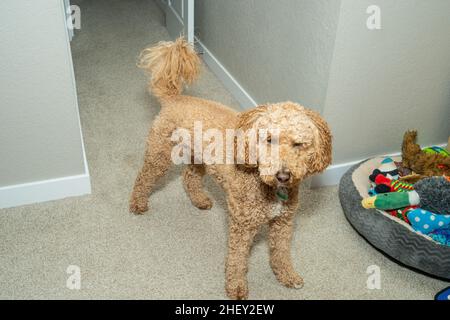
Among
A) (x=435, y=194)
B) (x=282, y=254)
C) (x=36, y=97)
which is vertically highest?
(x=36, y=97)

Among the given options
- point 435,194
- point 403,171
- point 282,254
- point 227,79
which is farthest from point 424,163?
point 227,79

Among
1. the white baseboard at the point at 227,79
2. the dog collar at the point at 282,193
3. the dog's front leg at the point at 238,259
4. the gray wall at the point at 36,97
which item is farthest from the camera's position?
the white baseboard at the point at 227,79

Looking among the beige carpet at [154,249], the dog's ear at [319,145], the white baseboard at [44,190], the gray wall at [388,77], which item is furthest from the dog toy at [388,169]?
the white baseboard at [44,190]

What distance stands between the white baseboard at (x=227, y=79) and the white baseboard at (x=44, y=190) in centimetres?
115

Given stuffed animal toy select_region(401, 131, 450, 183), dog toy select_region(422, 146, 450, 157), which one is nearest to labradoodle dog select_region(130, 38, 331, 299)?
stuffed animal toy select_region(401, 131, 450, 183)

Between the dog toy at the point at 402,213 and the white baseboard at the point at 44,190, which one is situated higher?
the dog toy at the point at 402,213

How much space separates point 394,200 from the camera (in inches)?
67.3

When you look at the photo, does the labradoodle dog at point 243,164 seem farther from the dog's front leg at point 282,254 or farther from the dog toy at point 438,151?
the dog toy at point 438,151

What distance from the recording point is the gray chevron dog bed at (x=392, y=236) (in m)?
1.60

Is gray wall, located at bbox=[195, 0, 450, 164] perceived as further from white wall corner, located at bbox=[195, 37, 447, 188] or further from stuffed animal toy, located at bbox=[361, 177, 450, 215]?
stuffed animal toy, located at bbox=[361, 177, 450, 215]

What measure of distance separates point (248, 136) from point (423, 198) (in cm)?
85

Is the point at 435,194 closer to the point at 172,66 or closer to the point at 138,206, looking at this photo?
the point at 172,66

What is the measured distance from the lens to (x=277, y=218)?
1.55 meters
